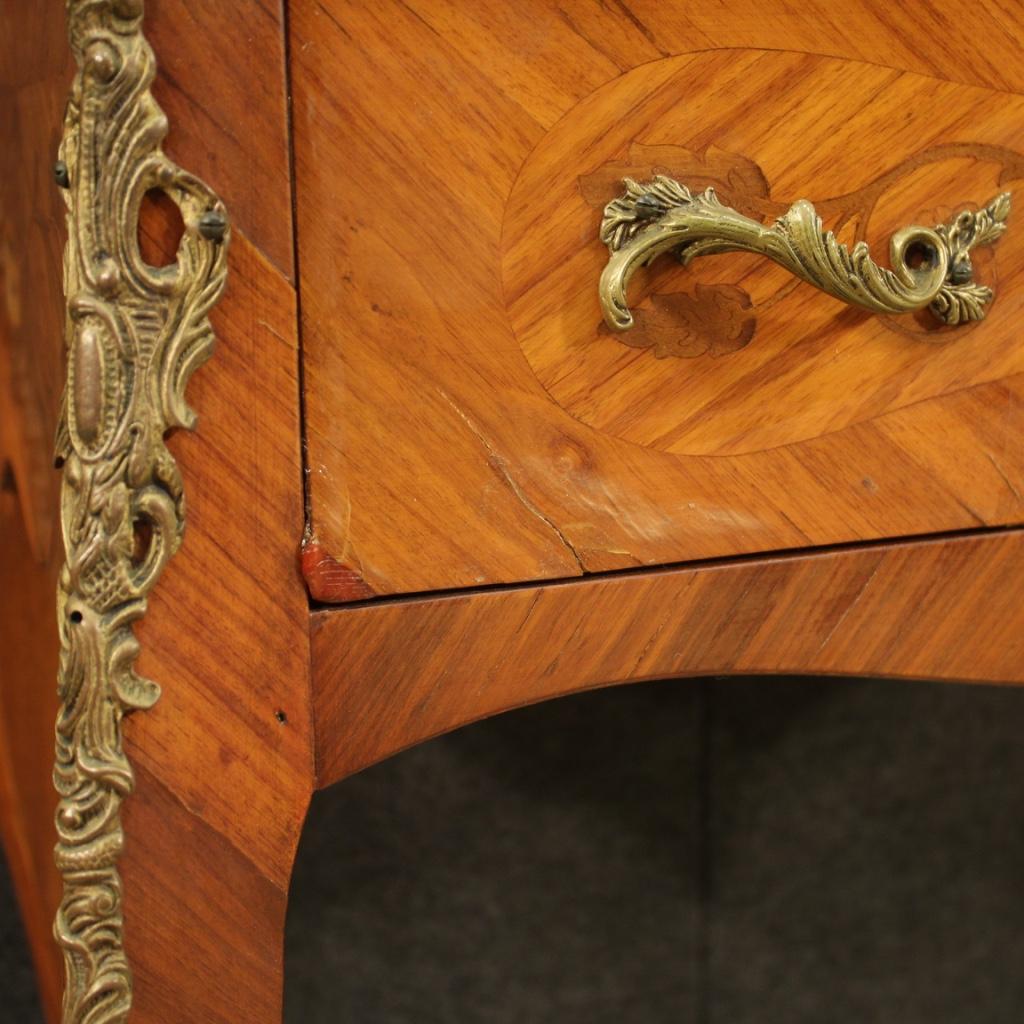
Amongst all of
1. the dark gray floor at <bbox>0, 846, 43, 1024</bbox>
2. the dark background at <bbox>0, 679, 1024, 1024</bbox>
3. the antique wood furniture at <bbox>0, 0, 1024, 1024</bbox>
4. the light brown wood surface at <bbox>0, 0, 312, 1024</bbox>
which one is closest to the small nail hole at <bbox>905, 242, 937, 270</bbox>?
the antique wood furniture at <bbox>0, 0, 1024, 1024</bbox>

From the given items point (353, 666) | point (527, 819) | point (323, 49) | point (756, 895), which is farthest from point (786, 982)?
point (323, 49)

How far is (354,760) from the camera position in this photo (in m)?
0.33

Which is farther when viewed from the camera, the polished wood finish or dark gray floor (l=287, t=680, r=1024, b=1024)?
dark gray floor (l=287, t=680, r=1024, b=1024)

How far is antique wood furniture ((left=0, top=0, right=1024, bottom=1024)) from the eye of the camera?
0.95 ft

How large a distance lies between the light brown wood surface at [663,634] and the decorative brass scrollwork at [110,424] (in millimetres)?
50

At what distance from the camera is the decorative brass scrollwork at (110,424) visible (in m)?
0.28

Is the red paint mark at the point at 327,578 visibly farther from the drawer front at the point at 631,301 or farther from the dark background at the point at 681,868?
the dark background at the point at 681,868

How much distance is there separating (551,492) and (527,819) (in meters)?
0.48

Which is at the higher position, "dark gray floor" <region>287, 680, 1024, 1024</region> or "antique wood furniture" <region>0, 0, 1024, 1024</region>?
"antique wood furniture" <region>0, 0, 1024, 1024</region>

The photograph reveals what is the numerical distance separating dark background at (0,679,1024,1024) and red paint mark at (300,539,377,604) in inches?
17.3

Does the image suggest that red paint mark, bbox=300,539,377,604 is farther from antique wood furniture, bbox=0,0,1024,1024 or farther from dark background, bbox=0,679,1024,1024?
dark background, bbox=0,679,1024,1024

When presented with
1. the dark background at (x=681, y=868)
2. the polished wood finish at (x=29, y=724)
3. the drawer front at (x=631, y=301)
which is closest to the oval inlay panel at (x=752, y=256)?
the drawer front at (x=631, y=301)

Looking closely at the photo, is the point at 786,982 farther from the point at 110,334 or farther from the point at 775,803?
the point at 110,334

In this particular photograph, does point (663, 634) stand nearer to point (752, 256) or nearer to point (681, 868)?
point (752, 256)
